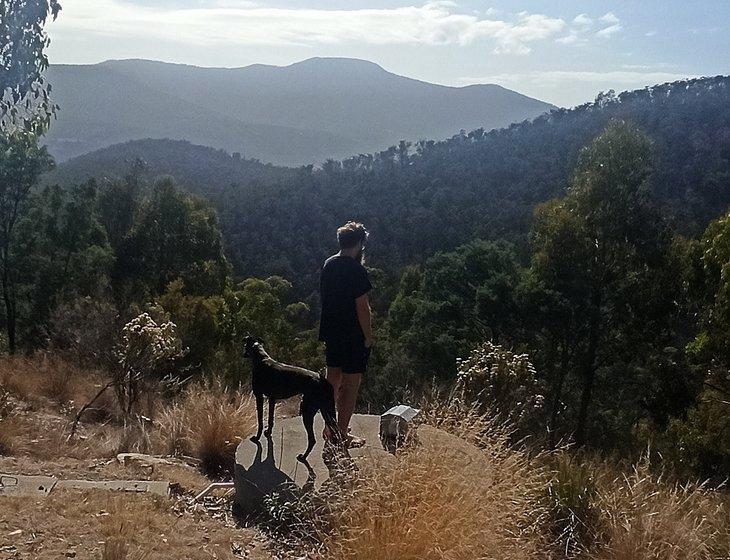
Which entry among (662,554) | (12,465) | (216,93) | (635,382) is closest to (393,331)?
(635,382)

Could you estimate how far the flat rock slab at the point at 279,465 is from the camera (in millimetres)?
3983

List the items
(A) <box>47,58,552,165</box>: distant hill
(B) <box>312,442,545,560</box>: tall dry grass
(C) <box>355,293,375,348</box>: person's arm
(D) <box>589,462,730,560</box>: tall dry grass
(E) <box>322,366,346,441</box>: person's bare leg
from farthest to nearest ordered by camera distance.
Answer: (A) <box>47,58,552,165</box>: distant hill → (E) <box>322,366,346,441</box>: person's bare leg → (C) <box>355,293,375,348</box>: person's arm → (D) <box>589,462,730,560</box>: tall dry grass → (B) <box>312,442,545,560</box>: tall dry grass

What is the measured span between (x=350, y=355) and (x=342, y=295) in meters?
0.39

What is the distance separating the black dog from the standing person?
0.15 m

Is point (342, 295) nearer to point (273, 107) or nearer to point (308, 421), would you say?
point (308, 421)

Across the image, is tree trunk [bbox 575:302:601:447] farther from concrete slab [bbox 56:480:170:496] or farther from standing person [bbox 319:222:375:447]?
concrete slab [bbox 56:480:170:496]

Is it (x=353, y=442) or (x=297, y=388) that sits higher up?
(x=297, y=388)

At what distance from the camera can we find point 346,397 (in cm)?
438

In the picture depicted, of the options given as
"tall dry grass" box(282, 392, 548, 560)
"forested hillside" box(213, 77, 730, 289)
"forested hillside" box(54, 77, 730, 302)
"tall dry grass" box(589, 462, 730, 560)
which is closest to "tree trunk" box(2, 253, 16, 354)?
"forested hillside" box(54, 77, 730, 302)

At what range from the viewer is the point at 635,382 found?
16.2 meters

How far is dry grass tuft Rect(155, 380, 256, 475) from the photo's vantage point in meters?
5.48

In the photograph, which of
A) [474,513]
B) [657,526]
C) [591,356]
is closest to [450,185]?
[591,356]

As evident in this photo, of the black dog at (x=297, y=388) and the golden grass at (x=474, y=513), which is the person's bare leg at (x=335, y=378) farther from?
the golden grass at (x=474, y=513)

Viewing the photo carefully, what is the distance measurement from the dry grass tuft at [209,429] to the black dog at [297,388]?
2.67 ft
